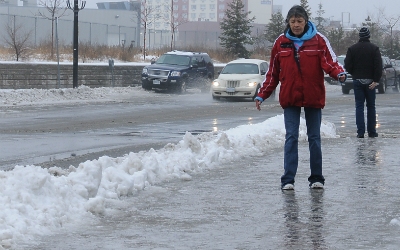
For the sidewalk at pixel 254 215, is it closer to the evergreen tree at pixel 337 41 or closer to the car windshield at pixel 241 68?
the car windshield at pixel 241 68

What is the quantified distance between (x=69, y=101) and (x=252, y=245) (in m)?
21.4

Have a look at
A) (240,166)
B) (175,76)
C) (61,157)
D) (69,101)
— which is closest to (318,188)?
(240,166)

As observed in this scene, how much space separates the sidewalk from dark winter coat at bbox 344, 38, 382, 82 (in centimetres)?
337

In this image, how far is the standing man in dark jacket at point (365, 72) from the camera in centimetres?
1250

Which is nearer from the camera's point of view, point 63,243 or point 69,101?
point 63,243

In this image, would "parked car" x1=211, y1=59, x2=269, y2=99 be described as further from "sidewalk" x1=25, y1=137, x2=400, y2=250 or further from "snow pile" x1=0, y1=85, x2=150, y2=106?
"sidewalk" x1=25, y1=137, x2=400, y2=250

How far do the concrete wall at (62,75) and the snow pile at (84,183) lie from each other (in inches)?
861

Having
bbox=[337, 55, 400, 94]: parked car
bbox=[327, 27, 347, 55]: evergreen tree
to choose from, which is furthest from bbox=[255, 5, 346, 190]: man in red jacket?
bbox=[327, 27, 347, 55]: evergreen tree

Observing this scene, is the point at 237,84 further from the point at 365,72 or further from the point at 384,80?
the point at 365,72

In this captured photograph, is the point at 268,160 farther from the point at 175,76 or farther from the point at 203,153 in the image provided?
the point at 175,76

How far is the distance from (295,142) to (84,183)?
2.19 meters

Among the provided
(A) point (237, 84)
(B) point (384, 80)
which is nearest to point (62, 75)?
(A) point (237, 84)

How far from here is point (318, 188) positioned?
7848 mm

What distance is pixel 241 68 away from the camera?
98.2 feet
